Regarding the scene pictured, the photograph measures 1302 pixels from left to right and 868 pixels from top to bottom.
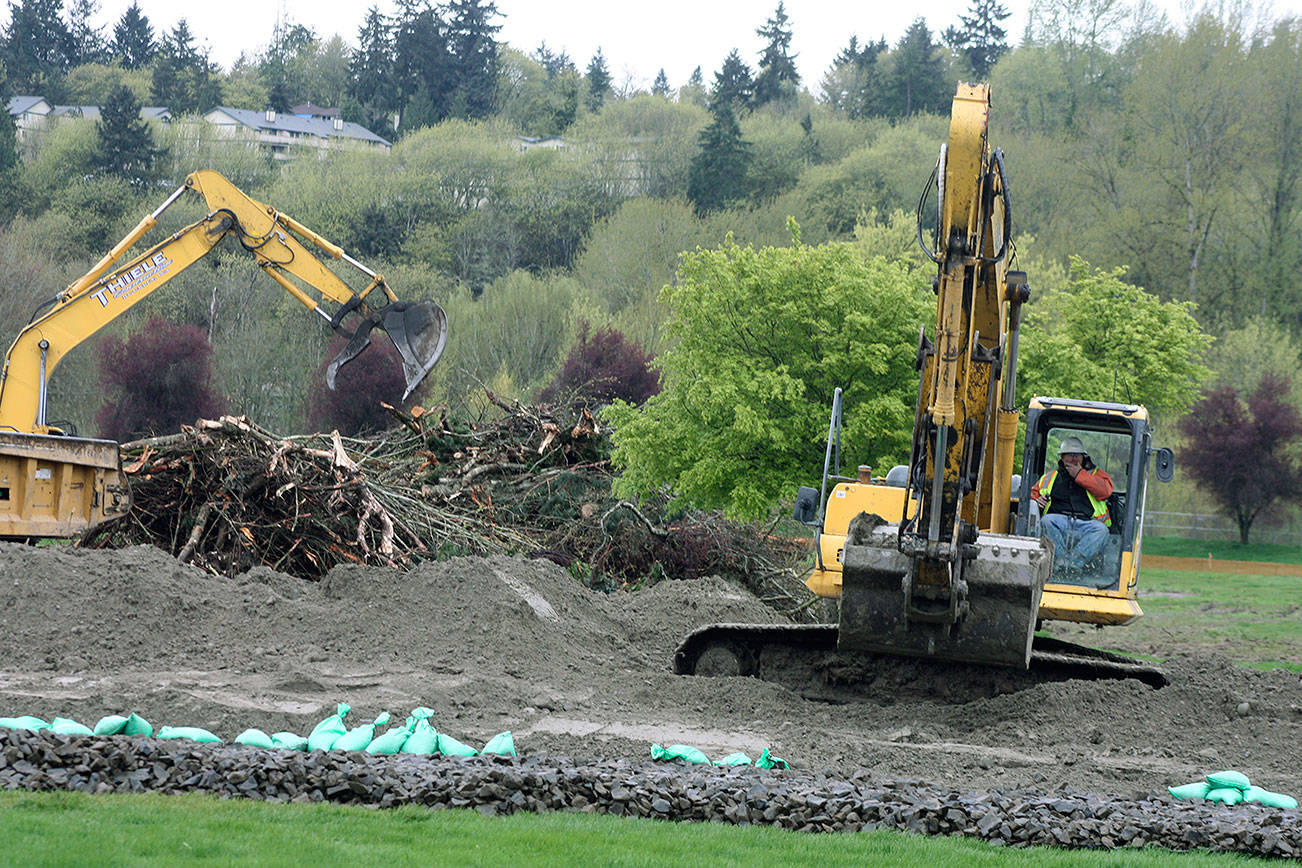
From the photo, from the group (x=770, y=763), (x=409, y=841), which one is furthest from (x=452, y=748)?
(x=770, y=763)

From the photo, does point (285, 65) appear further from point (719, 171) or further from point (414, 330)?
point (414, 330)

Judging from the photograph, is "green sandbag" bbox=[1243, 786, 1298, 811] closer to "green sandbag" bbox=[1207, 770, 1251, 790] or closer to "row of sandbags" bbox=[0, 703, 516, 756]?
"green sandbag" bbox=[1207, 770, 1251, 790]

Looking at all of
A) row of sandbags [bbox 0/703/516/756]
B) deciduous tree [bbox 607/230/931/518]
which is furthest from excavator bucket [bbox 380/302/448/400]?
row of sandbags [bbox 0/703/516/756]

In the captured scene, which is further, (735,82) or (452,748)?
(735,82)

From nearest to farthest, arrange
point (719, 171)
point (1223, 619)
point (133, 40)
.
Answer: point (1223, 619) < point (719, 171) < point (133, 40)

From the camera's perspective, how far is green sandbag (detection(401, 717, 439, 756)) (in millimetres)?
7254

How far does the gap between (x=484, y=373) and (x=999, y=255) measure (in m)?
37.0

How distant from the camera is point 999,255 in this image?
9078mm

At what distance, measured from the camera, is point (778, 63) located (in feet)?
269

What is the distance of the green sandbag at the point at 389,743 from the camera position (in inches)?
284

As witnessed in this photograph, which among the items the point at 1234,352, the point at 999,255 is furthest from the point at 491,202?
the point at 999,255

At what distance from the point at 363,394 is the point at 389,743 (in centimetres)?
3074

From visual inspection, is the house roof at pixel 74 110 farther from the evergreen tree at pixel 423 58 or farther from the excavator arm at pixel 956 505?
the excavator arm at pixel 956 505

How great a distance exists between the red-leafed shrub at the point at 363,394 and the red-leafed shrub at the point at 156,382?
10.5 ft
